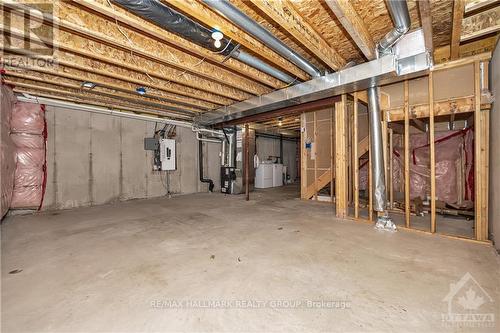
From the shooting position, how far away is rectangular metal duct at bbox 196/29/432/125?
2.42 meters

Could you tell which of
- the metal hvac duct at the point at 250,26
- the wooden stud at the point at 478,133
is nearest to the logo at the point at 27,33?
the metal hvac duct at the point at 250,26

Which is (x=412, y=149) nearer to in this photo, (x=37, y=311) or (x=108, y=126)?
(x=37, y=311)

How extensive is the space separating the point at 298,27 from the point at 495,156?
275 cm

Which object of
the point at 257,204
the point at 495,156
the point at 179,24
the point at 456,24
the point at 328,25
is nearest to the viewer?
the point at 179,24

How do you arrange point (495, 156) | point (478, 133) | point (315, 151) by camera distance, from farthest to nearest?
point (315, 151) < point (478, 133) < point (495, 156)

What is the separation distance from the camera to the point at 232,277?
1840mm

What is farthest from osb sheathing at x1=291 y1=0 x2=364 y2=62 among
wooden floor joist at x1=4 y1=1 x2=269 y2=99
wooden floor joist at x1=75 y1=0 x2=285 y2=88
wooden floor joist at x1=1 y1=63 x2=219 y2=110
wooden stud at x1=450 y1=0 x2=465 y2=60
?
wooden floor joist at x1=1 y1=63 x2=219 y2=110

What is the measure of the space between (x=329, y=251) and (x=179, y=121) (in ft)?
18.1

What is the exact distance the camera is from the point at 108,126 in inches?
206

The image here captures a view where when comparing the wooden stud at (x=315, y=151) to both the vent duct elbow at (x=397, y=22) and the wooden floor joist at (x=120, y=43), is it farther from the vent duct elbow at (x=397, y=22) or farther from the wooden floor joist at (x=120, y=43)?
the vent duct elbow at (x=397, y=22)

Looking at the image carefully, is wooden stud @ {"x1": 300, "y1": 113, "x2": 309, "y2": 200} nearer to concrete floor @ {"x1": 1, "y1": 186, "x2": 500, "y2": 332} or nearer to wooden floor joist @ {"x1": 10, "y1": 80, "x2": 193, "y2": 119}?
concrete floor @ {"x1": 1, "y1": 186, "x2": 500, "y2": 332}

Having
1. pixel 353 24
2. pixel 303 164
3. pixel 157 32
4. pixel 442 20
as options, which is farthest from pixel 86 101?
pixel 442 20

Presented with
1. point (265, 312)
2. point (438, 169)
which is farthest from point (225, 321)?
point (438, 169)

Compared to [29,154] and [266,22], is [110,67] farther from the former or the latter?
[29,154]
